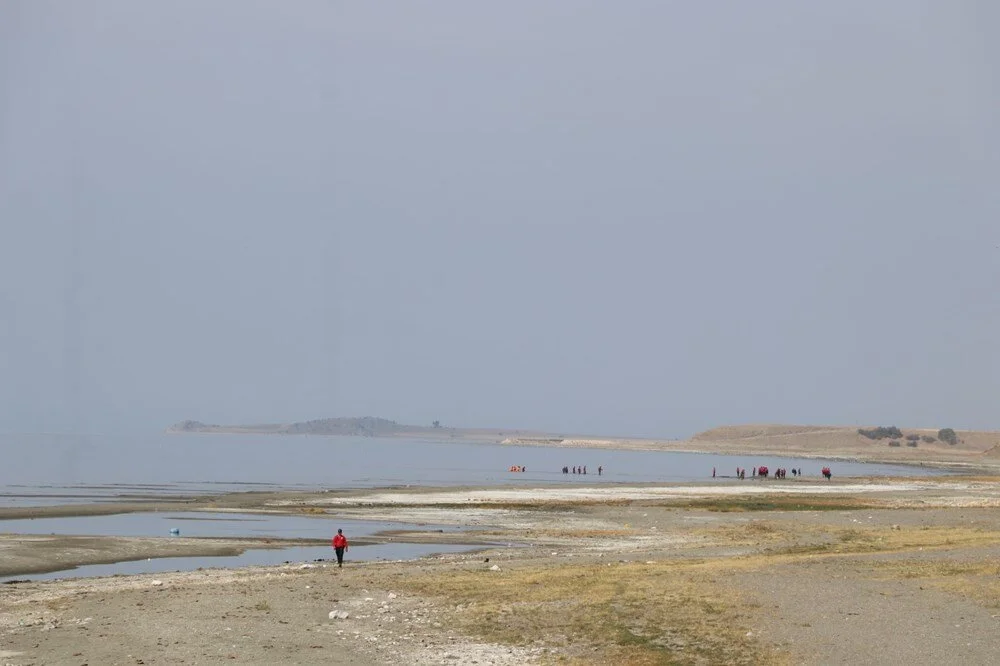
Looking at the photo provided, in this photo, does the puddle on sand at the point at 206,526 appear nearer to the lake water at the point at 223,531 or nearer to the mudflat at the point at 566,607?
the lake water at the point at 223,531

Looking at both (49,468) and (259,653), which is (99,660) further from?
(49,468)

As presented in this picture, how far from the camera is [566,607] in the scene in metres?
26.8

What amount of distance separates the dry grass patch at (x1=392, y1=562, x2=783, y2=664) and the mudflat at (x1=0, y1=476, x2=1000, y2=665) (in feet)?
0.22

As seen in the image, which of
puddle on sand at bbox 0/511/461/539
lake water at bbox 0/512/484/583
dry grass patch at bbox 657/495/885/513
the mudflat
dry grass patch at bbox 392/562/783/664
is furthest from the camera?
dry grass patch at bbox 657/495/885/513

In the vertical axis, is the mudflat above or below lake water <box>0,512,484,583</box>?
above

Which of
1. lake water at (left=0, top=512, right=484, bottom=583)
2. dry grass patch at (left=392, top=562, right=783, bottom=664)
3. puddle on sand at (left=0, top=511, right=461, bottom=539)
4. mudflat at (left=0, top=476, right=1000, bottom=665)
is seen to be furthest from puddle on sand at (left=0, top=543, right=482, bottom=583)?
dry grass patch at (left=392, top=562, right=783, bottom=664)

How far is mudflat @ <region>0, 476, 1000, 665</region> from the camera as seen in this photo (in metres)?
22.2

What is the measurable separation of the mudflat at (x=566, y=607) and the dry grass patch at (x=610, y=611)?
66 mm

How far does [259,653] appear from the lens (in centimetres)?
2262

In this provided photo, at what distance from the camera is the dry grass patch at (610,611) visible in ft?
72.2

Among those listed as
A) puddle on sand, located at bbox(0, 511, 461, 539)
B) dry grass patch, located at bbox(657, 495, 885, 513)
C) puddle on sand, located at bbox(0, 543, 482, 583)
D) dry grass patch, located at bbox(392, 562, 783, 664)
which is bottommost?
puddle on sand, located at bbox(0, 511, 461, 539)

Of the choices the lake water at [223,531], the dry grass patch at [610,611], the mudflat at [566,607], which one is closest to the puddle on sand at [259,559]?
the lake water at [223,531]

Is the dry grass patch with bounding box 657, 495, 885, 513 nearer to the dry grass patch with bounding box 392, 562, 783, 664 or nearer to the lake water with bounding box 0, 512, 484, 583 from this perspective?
the lake water with bounding box 0, 512, 484, 583

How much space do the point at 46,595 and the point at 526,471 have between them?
350ft
